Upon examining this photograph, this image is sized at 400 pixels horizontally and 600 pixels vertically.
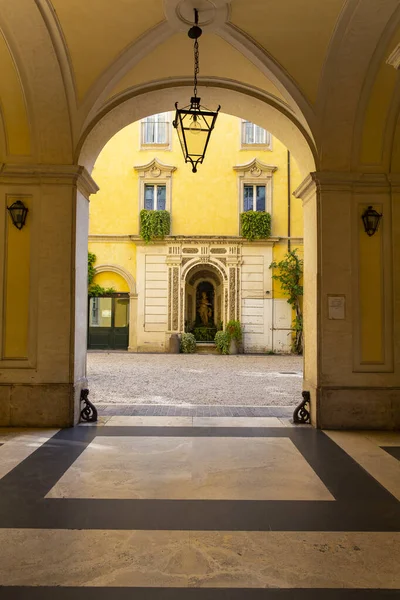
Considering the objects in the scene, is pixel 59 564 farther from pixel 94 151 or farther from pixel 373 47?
pixel 373 47

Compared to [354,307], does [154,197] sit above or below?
above

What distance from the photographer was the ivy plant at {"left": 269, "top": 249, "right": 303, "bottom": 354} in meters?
18.6

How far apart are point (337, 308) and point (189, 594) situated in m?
4.29

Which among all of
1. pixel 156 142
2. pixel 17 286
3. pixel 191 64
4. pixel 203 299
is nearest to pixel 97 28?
pixel 191 64

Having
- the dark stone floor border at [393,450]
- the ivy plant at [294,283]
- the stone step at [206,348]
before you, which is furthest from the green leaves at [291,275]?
the dark stone floor border at [393,450]

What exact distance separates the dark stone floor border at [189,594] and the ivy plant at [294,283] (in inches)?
651

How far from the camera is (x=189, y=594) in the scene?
2.28 metres

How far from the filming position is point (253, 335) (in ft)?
62.2

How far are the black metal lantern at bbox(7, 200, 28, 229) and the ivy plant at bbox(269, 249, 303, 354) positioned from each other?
1412 centimetres

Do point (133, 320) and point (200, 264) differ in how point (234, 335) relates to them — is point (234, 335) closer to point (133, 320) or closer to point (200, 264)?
point (200, 264)

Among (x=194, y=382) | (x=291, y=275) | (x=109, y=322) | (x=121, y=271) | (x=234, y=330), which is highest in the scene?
(x=121, y=271)

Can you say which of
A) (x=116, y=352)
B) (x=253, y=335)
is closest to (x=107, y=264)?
(x=116, y=352)

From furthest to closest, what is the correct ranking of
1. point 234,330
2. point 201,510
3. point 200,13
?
1. point 234,330
2. point 200,13
3. point 201,510

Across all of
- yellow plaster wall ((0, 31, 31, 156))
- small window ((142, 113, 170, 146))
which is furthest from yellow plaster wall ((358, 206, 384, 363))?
small window ((142, 113, 170, 146))
